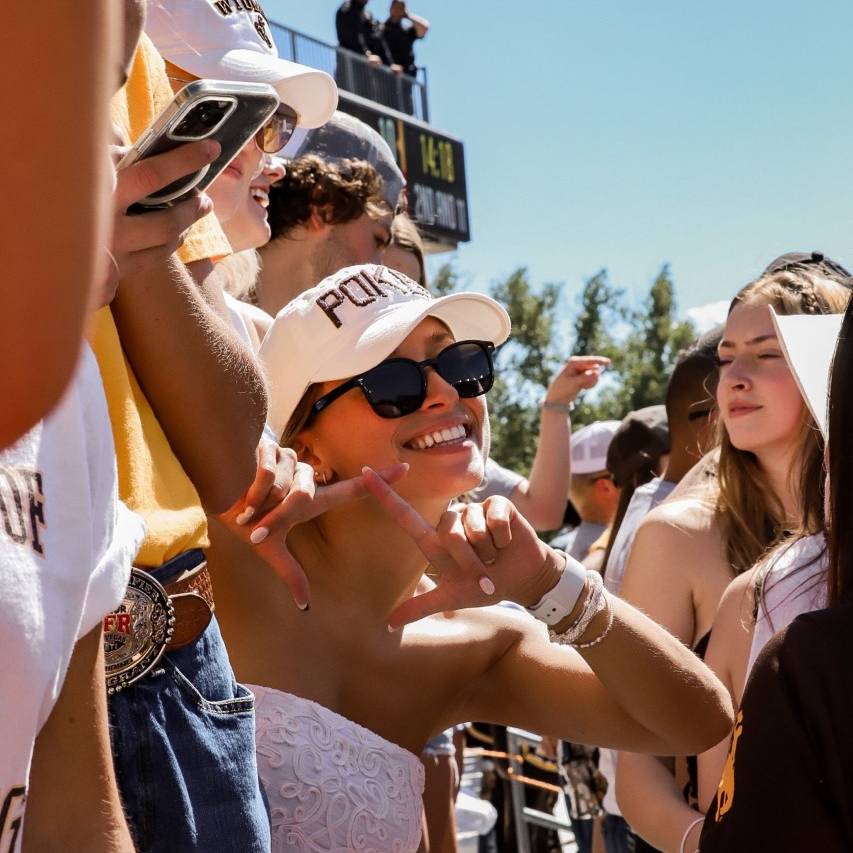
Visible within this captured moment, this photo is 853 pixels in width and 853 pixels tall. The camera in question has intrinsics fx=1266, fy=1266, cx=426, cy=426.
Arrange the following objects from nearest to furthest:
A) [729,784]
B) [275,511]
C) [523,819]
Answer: [729,784]
[275,511]
[523,819]

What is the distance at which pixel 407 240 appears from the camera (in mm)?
4078

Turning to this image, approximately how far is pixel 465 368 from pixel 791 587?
792mm

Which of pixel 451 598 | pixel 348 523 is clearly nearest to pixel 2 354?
pixel 451 598

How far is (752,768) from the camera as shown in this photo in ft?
4.67

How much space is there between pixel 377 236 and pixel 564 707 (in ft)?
5.52

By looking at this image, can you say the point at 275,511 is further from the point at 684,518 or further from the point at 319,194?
the point at 319,194

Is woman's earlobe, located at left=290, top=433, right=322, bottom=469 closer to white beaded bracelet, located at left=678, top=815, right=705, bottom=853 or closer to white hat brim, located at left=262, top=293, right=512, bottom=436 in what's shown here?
white hat brim, located at left=262, top=293, right=512, bottom=436

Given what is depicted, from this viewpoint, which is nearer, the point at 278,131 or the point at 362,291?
the point at 278,131

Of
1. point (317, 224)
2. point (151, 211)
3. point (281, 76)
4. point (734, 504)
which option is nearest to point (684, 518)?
point (734, 504)

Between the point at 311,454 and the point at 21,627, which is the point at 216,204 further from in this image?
the point at 21,627

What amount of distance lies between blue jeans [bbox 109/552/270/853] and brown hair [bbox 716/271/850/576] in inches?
71.4

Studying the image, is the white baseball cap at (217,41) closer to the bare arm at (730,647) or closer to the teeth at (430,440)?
the teeth at (430,440)

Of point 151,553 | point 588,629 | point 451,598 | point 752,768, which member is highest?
point 151,553

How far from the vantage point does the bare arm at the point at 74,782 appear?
3.91ft
